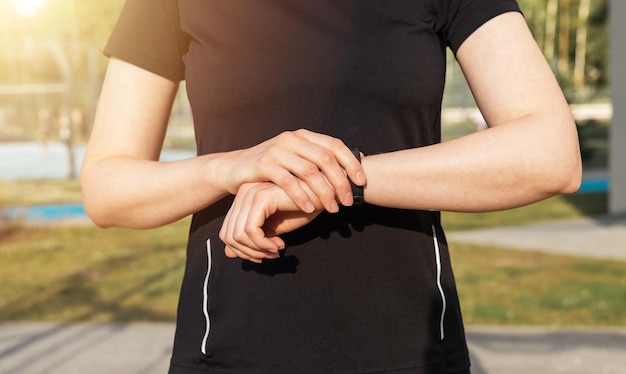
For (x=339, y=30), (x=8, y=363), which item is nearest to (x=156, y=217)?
(x=339, y=30)

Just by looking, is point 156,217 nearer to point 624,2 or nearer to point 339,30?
point 339,30

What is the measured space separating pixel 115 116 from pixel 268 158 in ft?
1.21

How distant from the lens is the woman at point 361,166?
1.29 meters

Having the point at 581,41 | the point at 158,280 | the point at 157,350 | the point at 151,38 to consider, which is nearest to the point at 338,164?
the point at 151,38

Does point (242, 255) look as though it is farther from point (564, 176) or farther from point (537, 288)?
point (537, 288)

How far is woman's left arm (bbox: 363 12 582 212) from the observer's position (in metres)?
1.27

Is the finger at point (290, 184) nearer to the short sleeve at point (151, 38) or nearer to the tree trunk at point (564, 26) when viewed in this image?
the short sleeve at point (151, 38)

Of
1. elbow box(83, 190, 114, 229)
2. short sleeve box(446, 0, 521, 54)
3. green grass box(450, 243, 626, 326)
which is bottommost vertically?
green grass box(450, 243, 626, 326)

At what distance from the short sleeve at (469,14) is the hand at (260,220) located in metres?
0.37

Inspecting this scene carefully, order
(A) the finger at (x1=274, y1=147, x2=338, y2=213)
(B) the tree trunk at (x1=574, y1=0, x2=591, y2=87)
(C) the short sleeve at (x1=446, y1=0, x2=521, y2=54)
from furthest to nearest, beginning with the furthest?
(B) the tree trunk at (x1=574, y1=0, x2=591, y2=87) < (C) the short sleeve at (x1=446, y1=0, x2=521, y2=54) < (A) the finger at (x1=274, y1=147, x2=338, y2=213)

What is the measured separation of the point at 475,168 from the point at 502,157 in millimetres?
42

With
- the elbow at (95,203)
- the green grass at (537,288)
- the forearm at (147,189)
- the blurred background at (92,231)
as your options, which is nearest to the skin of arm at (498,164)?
the forearm at (147,189)

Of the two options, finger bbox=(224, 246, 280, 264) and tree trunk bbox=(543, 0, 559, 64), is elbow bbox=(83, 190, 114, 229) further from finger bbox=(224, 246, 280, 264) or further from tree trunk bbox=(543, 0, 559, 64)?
tree trunk bbox=(543, 0, 559, 64)

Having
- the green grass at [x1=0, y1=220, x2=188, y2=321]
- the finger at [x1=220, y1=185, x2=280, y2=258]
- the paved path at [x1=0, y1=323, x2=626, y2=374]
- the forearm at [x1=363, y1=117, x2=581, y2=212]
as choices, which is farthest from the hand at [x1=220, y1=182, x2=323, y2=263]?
the green grass at [x1=0, y1=220, x2=188, y2=321]
